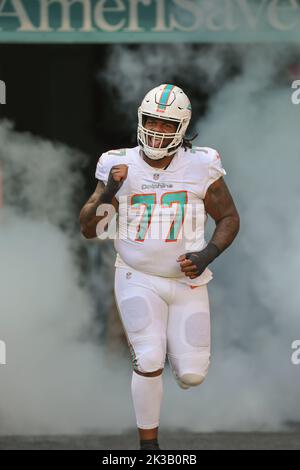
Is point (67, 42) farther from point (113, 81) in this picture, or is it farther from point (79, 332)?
point (79, 332)

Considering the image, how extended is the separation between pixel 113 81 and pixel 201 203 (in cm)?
143

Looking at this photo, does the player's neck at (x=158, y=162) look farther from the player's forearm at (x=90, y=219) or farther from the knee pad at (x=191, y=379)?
the knee pad at (x=191, y=379)

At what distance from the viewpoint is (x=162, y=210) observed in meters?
7.21

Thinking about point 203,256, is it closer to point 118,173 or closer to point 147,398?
point 118,173

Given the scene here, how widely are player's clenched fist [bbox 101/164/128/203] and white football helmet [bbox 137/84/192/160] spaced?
0.20 m

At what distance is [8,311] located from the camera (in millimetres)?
8484

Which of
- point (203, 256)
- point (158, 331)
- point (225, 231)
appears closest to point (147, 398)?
point (158, 331)

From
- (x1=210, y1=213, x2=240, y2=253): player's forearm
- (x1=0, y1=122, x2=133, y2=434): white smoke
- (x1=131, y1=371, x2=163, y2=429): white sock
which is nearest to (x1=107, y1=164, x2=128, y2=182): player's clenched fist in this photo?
(x1=210, y1=213, x2=240, y2=253): player's forearm

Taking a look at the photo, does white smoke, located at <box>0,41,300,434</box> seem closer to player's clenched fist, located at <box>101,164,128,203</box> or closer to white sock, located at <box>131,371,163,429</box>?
white sock, located at <box>131,371,163,429</box>

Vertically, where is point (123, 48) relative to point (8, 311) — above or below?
above

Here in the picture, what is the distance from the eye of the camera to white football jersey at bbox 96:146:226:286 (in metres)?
7.21

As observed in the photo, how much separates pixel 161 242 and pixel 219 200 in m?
0.36

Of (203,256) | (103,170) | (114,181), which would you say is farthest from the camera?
(103,170)
